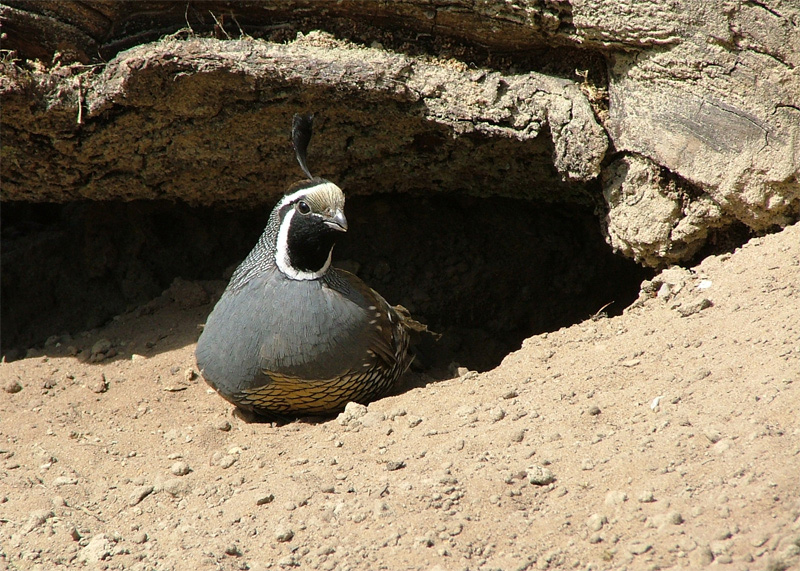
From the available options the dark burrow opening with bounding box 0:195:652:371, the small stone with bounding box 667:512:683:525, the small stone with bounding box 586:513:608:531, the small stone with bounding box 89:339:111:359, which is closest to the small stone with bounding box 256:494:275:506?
the small stone with bounding box 586:513:608:531

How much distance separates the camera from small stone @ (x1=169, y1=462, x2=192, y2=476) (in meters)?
3.47

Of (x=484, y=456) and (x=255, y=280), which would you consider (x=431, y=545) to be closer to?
(x=484, y=456)

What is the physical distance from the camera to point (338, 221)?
12.6ft

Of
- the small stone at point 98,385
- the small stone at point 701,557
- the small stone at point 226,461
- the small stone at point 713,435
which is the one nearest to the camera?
the small stone at point 701,557

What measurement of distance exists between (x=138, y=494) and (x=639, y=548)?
214cm

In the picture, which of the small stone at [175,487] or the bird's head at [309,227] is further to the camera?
the bird's head at [309,227]

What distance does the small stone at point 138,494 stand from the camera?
10.7ft

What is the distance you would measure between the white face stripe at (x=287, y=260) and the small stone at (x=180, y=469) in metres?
1.15

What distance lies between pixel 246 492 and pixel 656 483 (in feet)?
5.51

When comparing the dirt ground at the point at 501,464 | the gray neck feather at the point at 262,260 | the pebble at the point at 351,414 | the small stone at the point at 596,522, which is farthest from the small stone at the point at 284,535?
the gray neck feather at the point at 262,260

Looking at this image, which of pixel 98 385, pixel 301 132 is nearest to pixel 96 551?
pixel 98 385

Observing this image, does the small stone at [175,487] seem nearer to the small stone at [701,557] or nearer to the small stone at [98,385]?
the small stone at [98,385]

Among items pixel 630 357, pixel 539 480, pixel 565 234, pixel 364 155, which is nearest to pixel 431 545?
pixel 539 480

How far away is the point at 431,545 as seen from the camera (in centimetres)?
259
